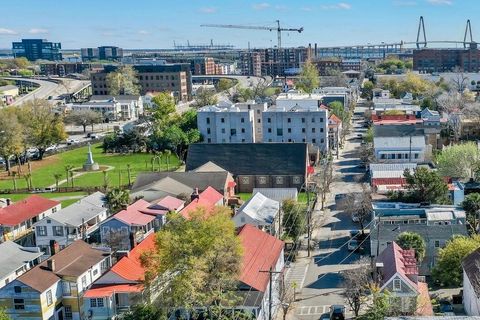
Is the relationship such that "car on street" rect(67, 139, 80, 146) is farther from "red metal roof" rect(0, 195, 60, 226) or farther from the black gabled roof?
"red metal roof" rect(0, 195, 60, 226)

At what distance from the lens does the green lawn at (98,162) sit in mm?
54359

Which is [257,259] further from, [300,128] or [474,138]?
[474,138]

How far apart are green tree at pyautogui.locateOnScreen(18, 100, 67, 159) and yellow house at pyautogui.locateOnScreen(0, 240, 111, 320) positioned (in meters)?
40.0

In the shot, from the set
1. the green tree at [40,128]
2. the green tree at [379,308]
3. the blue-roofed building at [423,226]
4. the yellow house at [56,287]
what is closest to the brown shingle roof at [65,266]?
the yellow house at [56,287]

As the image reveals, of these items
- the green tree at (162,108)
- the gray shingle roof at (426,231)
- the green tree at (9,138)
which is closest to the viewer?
the gray shingle roof at (426,231)

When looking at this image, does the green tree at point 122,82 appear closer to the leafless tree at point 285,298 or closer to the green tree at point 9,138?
the green tree at point 9,138

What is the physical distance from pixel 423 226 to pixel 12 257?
815 inches

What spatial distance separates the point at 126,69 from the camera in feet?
383

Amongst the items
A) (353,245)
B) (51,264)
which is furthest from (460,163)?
(51,264)

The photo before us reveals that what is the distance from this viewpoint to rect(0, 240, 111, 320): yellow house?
79.7ft

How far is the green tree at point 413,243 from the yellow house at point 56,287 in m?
14.0

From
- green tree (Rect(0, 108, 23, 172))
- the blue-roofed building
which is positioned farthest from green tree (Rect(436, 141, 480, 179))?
green tree (Rect(0, 108, 23, 172))

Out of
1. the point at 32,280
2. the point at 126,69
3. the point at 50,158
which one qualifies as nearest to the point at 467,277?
the point at 32,280

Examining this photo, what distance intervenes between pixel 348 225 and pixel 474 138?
1262 inches
